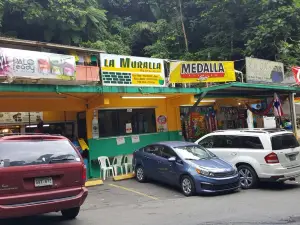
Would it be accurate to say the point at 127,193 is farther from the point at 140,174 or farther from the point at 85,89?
the point at 85,89

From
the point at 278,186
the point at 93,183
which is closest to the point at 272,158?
the point at 278,186

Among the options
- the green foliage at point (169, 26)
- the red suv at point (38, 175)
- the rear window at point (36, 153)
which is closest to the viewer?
the red suv at point (38, 175)

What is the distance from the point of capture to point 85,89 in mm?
11680

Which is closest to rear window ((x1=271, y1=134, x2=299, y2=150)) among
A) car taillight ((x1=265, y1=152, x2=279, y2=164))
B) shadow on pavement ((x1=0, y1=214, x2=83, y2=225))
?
car taillight ((x1=265, y1=152, x2=279, y2=164))

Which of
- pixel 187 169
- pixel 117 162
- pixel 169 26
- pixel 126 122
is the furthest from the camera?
pixel 169 26

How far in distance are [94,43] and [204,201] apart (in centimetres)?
1738

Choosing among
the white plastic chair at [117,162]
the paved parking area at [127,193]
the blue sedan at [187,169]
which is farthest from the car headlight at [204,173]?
the white plastic chair at [117,162]

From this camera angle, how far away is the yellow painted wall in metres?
13.6

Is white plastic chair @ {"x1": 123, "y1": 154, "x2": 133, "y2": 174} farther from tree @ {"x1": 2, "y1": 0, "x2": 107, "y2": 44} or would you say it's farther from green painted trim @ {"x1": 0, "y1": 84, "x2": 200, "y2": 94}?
tree @ {"x1": 2, "y1": 0, "x2": 107, "y2": 44}

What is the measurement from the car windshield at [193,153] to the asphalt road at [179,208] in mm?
1187

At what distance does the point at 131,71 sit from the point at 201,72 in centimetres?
310

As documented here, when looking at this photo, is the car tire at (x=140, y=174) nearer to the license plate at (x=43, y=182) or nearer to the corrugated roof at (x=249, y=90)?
the corrugated roof at (x=249, y=90)

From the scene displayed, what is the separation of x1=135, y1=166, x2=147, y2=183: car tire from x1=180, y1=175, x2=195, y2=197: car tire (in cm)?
213

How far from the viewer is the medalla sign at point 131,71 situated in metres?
12.3
